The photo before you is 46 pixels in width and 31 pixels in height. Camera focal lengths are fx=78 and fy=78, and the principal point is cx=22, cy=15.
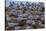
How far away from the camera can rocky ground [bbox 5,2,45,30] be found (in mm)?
1339

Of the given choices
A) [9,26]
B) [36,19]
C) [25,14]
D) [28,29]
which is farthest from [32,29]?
[9,26]

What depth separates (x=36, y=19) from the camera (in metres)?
1.39

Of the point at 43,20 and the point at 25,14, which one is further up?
the point at 25,14

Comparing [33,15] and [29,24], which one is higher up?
[33,15]

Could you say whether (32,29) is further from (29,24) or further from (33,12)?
(33,12)

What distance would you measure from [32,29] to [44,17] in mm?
305

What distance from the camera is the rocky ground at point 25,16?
1339 mm

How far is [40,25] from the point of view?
1.40m

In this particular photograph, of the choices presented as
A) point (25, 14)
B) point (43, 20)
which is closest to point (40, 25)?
point (43, 20)

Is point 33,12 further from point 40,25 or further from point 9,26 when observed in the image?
point 9,26

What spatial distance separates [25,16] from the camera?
136cm

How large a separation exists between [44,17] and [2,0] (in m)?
0.79

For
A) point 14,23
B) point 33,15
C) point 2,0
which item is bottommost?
point 14,23

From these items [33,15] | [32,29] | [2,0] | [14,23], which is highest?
[2,0]
